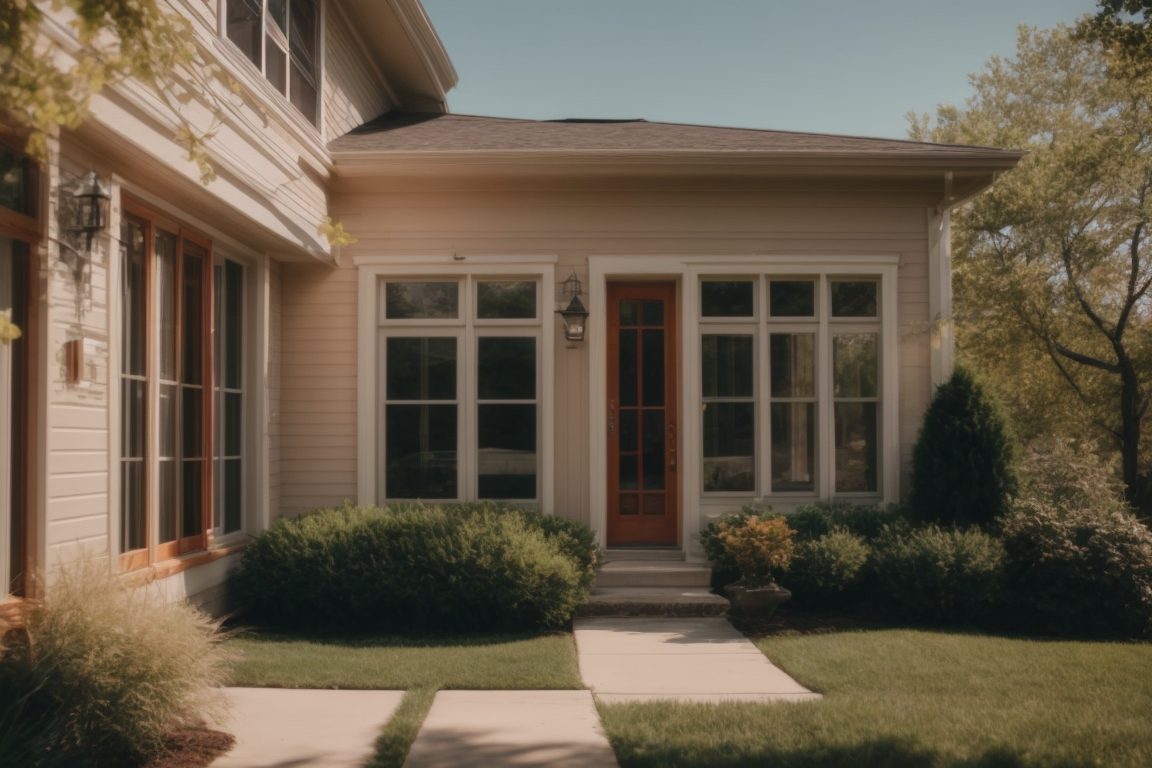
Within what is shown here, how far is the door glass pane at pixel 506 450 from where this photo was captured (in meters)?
9.88

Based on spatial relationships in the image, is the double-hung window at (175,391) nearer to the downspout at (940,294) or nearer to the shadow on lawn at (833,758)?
the shadow on lawn at (833,758)

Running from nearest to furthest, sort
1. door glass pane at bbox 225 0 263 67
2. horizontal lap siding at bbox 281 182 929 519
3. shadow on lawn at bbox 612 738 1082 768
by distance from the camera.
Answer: shadow on lawn at bbox 612 738 1082 768 < door glass pane at bbox 225 0 263 67 < horizontal lap siding at bbox 281 182 929 519

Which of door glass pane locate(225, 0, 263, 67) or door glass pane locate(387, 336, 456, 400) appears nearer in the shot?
door glass pane locate(225, 0, 263, 67)

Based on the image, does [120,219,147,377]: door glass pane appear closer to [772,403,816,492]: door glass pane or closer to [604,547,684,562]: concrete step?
[604,547,684,562]: concrete step

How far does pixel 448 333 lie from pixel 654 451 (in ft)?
7.28

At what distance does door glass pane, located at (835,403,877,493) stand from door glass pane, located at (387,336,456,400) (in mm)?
3599

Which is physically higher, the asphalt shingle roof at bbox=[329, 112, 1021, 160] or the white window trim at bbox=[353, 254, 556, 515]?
the asphalt shingle roof at bbox=[329, 112, 1021, 160]

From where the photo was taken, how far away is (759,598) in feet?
27.8

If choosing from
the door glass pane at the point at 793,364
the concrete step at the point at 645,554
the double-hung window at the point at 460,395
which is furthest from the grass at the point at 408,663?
the door glass pane at the point at 793,364

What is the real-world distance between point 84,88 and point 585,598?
560 cm

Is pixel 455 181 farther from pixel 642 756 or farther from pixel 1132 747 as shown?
pixel 1132 747

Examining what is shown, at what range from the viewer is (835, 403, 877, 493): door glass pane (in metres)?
9.98

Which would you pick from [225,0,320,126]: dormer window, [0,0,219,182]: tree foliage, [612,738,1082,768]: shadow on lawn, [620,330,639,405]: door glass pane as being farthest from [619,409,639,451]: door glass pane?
[0,0,219,182]: tree foliage

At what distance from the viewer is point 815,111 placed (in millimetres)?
23156
